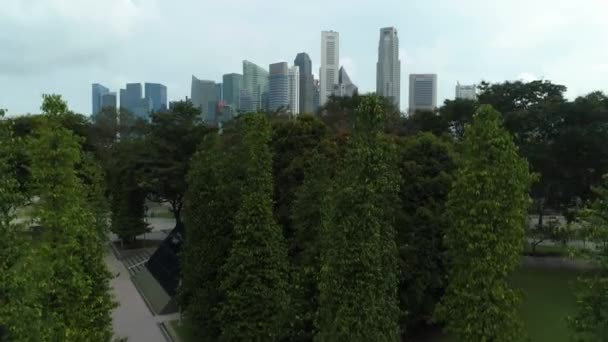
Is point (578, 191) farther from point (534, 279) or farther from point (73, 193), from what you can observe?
point (73, 193)

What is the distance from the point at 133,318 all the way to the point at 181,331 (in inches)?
105

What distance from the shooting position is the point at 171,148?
1012 inches

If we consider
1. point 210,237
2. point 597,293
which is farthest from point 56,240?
point 597,293

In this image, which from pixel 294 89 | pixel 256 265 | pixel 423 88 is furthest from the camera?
pixel 423 88

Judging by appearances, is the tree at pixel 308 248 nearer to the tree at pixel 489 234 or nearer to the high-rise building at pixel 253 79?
the tree at pixel 489 234

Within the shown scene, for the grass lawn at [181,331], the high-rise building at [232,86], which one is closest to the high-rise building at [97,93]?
the high-rise building at [232,86]

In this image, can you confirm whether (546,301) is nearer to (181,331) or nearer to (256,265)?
(256,265)

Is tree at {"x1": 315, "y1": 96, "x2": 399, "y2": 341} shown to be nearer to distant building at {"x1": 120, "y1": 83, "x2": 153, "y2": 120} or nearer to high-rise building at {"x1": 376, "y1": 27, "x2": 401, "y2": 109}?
high-rise building at {"x1": 376, "y1": 27, "x2": 401, "y2": 109}

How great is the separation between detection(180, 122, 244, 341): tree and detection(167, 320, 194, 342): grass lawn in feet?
6.15

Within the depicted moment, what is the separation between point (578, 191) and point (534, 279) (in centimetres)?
417

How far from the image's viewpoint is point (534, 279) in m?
19.4

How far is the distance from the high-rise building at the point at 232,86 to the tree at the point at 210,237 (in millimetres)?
52750

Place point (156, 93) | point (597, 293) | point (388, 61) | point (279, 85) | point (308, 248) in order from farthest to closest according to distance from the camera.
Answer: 1. point (156, 93)
2. point (388, 61)
3. point (279, 85)
4. point (308, 248)
5. point (597, 293)

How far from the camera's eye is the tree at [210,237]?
13453mm
